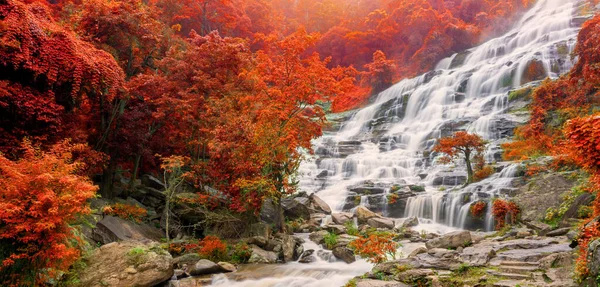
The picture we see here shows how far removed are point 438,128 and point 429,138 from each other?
1121 millimetres

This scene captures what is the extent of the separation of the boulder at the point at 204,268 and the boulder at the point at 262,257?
1.14 meters

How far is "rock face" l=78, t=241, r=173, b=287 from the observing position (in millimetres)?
6133

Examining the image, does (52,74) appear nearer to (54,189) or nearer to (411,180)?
(54,189)

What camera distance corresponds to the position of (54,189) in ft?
18.2

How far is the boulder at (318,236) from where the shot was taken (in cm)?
1132

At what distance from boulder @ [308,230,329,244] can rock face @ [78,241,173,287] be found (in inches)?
223

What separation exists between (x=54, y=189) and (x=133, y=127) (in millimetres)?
7433

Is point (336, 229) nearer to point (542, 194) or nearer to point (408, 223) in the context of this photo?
point (408, 223)

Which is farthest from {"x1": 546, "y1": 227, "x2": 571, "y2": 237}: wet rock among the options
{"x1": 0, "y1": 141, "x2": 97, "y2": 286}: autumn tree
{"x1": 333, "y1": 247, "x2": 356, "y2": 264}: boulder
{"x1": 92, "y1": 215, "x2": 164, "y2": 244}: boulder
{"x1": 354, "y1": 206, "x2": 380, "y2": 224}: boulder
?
{"x1": 92, "y1": 215, "x2": 164, "y2": 244}: boulder

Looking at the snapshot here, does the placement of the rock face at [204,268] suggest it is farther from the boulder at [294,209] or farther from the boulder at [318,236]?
the boulder at [294,209]

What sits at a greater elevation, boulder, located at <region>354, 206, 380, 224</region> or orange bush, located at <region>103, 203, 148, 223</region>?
orange bush, located at <region>103, 203, 148, 223</region>

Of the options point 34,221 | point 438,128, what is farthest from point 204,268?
point 438,128

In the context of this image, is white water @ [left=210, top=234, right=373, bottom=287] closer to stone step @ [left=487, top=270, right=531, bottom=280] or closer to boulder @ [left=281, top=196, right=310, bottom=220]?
stone step @ [left=487, top=270, right=531, bottom=280]

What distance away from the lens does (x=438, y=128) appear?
23781 millimetres
